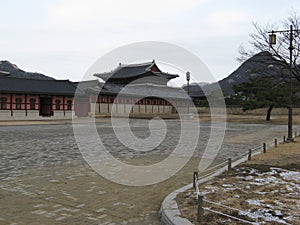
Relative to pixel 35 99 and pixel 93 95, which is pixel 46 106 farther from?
pixel 93 95

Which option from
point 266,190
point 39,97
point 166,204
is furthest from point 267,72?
point 39,97

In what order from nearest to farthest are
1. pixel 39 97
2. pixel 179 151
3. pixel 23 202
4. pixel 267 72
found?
pixel 23 202
pixel 179 151
pixel 267 72
pixel 39 97

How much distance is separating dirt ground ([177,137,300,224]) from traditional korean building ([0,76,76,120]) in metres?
34.2

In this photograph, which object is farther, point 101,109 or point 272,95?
point 101,109

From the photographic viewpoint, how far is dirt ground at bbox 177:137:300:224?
486 centimetres

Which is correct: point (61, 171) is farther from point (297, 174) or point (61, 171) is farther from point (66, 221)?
point (297, 174)

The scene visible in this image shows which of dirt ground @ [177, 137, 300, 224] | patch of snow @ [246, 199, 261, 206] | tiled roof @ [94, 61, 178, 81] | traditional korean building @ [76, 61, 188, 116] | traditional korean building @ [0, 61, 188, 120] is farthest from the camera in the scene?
tiled roof @ [94, 61, 178, 81]

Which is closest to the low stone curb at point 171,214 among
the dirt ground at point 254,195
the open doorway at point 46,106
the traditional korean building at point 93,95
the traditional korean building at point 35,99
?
the dirt ground at point 254,195

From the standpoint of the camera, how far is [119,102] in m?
51.1

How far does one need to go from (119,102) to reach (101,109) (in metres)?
3.62

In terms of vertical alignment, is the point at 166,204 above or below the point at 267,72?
below

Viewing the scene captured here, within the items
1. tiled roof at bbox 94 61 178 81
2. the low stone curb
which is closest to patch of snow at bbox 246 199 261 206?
the low stone curb

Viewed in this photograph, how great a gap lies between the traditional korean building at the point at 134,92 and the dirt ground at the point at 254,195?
40276 mm

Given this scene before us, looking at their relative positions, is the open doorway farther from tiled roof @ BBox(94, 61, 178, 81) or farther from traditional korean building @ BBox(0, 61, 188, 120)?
tiled roof @ BBox(94, 61, 178, 81)
